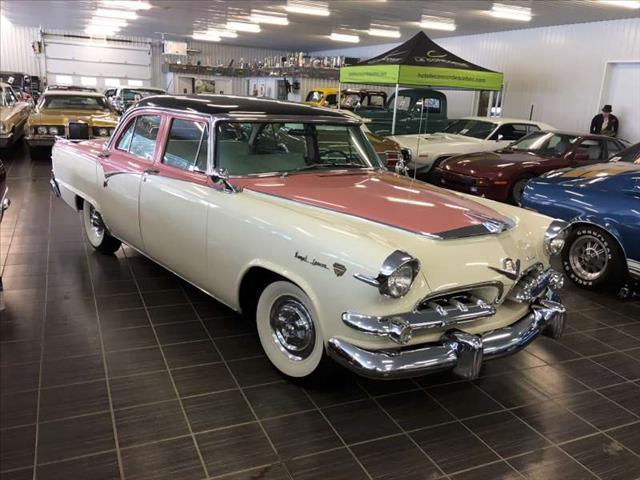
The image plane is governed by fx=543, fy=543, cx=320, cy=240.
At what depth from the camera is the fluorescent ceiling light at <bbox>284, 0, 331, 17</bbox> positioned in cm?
1419

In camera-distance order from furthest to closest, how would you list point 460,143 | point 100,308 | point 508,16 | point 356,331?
point 508,16 < point 460,143 < point 100,308 < point 356,331

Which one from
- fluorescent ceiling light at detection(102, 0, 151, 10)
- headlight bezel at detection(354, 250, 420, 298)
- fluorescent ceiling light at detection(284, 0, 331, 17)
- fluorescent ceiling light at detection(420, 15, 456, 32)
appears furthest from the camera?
fluorescent ceiling light at detection(102, 0, 151, 10)

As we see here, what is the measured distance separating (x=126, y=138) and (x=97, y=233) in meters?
→ 1.26

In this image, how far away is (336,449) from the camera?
2.86 metres

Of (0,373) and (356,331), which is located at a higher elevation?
(356,331)

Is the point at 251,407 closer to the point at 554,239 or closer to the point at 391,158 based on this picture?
the point at 554,239

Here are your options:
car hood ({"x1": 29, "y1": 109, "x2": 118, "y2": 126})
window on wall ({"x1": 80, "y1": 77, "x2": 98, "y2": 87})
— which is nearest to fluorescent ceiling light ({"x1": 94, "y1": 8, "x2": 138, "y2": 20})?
car hood ({"x1": 29, "y1": 109, "x2": 118, "y2": 126})

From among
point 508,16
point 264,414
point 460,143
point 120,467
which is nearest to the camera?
point 120,467

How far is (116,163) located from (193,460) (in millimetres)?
3074

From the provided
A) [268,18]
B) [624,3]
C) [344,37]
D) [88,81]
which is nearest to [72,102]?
[268,18]

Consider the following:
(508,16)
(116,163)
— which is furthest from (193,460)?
Answer: (508,16)

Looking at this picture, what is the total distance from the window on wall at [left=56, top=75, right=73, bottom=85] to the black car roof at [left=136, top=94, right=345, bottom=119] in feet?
88.5

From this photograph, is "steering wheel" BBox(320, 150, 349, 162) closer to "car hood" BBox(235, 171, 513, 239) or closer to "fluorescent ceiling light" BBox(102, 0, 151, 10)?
"car hood" BBox(235, 171, 513, 239)

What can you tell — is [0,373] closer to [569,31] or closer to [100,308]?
[100,308]
